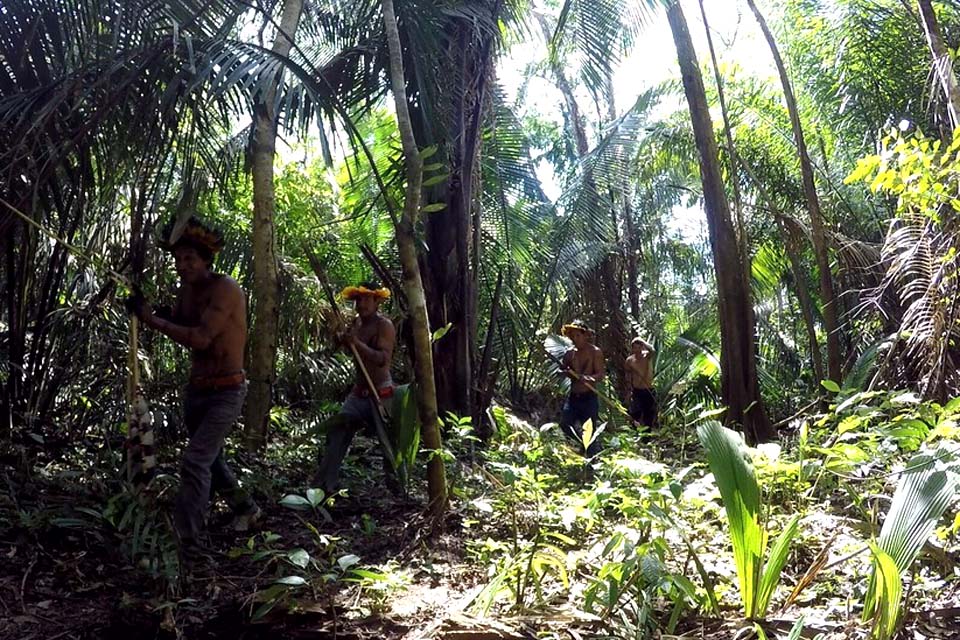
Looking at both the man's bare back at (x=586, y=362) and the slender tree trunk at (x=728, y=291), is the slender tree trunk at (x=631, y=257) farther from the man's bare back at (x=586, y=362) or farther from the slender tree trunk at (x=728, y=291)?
the slender tree trunk at (x=728, y=291)

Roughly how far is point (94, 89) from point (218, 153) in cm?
140

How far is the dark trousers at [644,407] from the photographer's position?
10.1 m

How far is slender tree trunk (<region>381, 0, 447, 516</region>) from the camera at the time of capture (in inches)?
182

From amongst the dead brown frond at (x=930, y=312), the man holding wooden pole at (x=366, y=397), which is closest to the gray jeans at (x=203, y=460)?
the man holding wooden pole at (x=366, y=397)

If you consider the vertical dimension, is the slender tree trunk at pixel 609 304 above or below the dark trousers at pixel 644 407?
above

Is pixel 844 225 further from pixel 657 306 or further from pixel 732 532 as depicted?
pixel 732 532

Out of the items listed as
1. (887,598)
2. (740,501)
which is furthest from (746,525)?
(887,598)

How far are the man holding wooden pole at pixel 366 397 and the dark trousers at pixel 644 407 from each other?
503 cm

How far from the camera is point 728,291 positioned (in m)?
7.39

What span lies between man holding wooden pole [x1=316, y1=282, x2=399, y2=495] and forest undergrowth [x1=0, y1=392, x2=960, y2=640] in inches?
24.6

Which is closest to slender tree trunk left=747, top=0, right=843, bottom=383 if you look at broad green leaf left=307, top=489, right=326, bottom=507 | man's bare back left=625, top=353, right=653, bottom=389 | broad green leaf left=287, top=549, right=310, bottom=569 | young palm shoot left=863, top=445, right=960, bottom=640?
man's bare back left=625, top=353, right=653, bottom=389

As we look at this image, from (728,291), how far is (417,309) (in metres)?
3.63

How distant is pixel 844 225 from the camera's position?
12.2m

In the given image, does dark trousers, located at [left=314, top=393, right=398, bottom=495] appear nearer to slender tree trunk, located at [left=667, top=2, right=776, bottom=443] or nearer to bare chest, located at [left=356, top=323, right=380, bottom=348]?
bare chest, located at [left=356, top=323, right=380, bottom=348]
